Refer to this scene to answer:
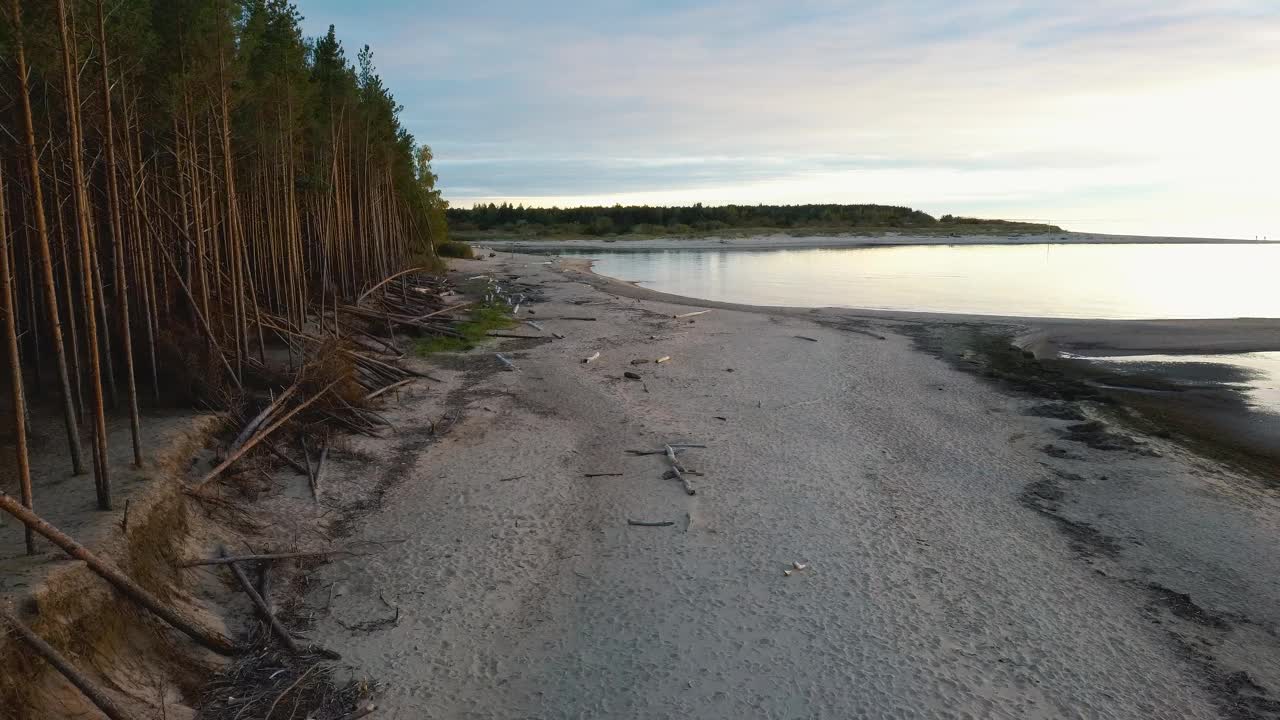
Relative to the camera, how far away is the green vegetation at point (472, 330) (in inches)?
663

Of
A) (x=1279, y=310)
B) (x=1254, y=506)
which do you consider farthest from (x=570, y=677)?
(x=1279, y=310)

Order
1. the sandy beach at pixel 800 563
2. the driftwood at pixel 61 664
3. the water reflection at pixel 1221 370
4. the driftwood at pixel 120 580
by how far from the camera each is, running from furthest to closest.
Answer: the water reflection at pixel 1221 370 < the sandy beach at pixel 800 563 < the driftwood at pixel 120 580 < the driftwood at pixel 61 664

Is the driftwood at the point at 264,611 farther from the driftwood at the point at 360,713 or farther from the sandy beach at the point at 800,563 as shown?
the driftwood at the point at 360,713

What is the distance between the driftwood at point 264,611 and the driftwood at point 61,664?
1396mm

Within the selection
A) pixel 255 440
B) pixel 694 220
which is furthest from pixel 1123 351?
pixel 694 220

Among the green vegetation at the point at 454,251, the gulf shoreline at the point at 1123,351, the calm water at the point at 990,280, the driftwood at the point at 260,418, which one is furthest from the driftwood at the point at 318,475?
the green vegetation at the point at 454,251

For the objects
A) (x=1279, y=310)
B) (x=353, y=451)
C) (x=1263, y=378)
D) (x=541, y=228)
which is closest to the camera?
(x=353, y=451)

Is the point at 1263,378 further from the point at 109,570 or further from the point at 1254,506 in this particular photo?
the point at 109,570

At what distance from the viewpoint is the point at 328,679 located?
5363 millimetres

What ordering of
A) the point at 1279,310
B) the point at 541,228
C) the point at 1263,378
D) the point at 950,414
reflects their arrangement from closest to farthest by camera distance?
the point at 950,414
the point at 1263,378
the point at 1279,310
the point at 541,228

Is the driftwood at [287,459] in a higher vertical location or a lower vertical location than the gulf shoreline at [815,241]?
lower

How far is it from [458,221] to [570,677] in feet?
316

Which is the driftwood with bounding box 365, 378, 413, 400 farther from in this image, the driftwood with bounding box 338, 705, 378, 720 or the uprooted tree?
the driftwood with bounding box 338, 705, 378, 720

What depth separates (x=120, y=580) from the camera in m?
5.05
